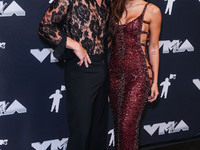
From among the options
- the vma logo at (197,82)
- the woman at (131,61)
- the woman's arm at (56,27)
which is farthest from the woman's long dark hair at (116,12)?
the vma logo at (197,82)

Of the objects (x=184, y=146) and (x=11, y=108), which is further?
(x=184, y=146)

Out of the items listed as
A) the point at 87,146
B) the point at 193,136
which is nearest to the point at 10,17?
the point at 87,146

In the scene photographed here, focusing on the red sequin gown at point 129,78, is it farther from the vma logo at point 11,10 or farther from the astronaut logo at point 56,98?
the vma logo at point 11,10

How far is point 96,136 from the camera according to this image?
233 cm

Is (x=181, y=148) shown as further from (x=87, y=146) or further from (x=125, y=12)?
(x=125, y=12)

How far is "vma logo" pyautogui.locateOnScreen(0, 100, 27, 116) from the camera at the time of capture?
8.57ft

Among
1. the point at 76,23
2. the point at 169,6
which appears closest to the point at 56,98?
the point at 76,23

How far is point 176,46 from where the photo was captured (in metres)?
3.20

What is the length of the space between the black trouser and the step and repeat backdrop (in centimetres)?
61

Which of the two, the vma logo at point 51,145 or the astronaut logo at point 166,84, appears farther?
the astronaut logo at point 166,84

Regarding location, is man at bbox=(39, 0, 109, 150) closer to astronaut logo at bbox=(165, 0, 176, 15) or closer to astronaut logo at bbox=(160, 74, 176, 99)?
astronaut logo at bbox=(165, 0, 176, 15)

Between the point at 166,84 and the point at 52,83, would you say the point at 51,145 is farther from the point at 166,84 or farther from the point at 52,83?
the point at 166,84

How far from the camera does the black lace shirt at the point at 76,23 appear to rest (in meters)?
1.98

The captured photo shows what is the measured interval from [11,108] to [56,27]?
0.99 metres
